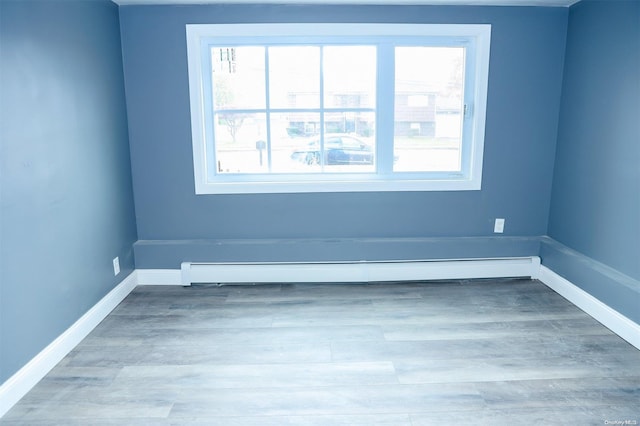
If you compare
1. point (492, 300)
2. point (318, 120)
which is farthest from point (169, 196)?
point (492, 300)

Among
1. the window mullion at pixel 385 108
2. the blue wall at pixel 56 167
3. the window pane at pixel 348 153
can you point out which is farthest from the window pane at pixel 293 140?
the blue wall at pixel 56 167

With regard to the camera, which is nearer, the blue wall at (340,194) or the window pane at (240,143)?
the blue wall at (340,194)

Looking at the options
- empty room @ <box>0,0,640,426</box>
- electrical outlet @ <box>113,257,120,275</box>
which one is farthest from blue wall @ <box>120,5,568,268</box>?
electrical outlet @ <box>113,257,120,275</box>

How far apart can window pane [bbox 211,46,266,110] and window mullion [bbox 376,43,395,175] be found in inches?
34.2

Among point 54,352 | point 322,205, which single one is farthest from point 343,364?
point 54,352

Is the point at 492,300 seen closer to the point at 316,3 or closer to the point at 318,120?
the point at 318,120

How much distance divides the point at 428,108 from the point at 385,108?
340mm

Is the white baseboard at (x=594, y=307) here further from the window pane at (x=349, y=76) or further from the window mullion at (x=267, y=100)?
the window mullion at (x=267, y=100)

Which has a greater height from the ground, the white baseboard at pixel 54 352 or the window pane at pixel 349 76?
the window pane at pixel 349 76

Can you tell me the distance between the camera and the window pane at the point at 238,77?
3217mm

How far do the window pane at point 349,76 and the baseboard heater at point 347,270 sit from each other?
1242 mm

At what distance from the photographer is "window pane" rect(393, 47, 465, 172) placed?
10.7 feet

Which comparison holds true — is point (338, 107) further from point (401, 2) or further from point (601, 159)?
point (601, 159)

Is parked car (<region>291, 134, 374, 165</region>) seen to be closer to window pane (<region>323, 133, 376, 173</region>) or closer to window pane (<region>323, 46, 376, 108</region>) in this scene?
window pane (<region>323, 133, 376, 173</region>)
